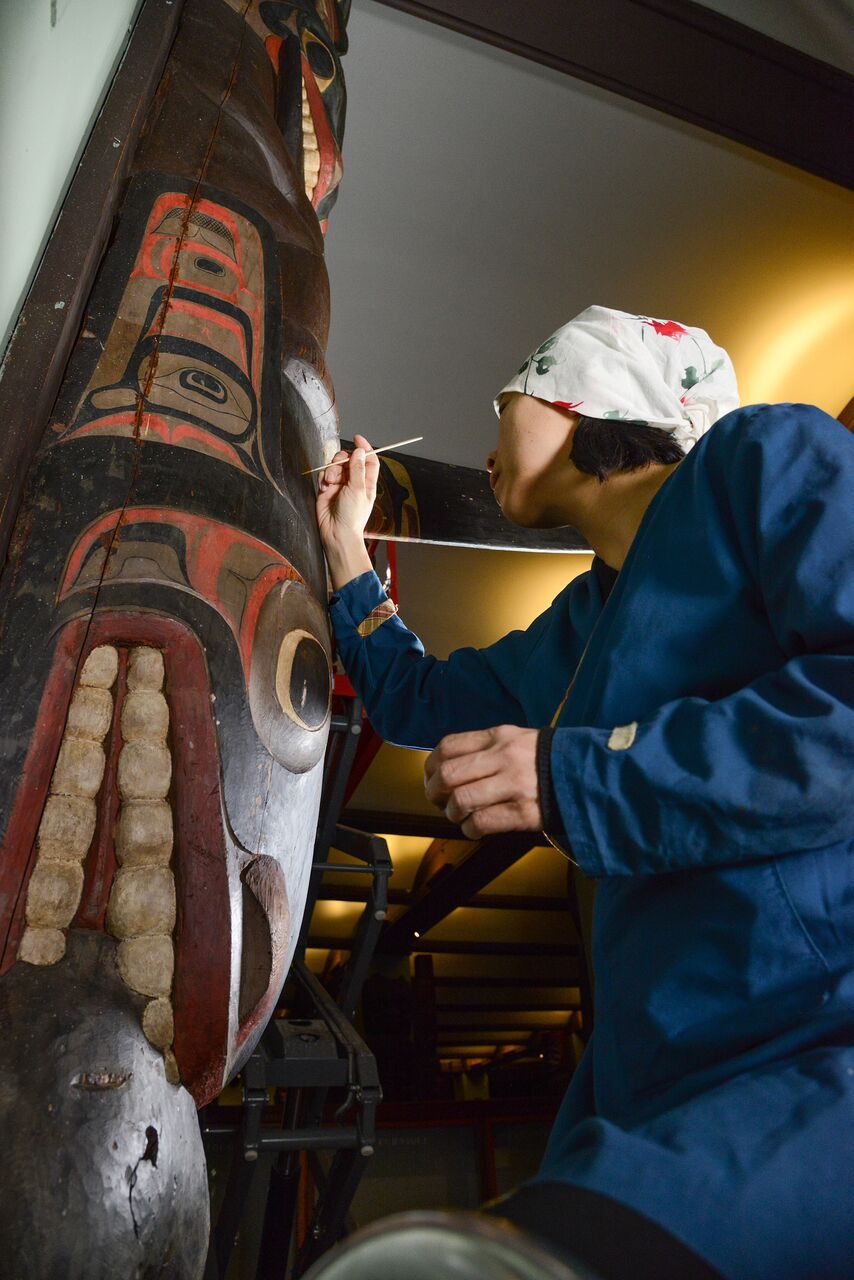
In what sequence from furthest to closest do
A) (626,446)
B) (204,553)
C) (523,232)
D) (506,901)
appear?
(506,901) < (523,232) < (626,446) < (204,553)

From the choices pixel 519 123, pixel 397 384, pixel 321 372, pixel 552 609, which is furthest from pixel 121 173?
pixel 397 384

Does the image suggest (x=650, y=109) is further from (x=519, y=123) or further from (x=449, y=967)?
(x=449, y=967)

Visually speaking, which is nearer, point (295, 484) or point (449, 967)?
point (295, 484)

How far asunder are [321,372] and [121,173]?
452 millimetres

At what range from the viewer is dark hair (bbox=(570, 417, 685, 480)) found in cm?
132

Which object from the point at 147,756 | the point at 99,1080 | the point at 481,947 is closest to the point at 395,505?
the point at 147,756

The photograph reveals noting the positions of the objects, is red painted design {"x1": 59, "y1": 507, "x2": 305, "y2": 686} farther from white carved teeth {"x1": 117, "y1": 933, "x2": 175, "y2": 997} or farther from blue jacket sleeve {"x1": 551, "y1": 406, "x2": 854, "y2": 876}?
blue jacket sleeve {"x1": 551, "y1": 406, "x2": 854, "y2": 876}

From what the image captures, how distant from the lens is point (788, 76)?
329cm

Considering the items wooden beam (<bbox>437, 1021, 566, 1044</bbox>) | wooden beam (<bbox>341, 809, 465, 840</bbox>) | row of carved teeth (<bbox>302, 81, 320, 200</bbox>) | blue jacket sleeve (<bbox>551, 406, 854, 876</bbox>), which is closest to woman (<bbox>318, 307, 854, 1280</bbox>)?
blue jacket sleeve (<bbox>551, 406, 854, 876</bbox>)

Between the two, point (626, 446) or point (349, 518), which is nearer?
point (626, 446)

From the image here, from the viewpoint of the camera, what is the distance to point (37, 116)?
1287 mm

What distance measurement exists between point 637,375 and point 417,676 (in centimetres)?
56

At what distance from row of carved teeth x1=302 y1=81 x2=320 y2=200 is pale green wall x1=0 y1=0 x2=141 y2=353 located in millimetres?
818

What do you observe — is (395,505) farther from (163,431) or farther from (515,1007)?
(515,1007)
